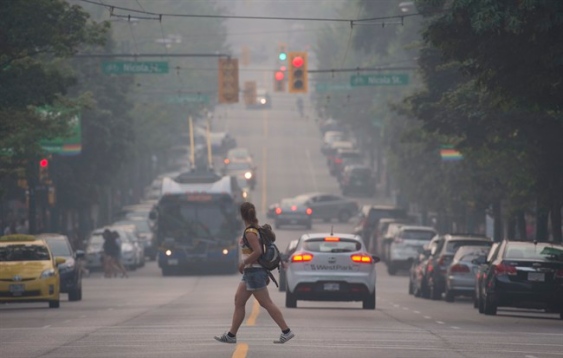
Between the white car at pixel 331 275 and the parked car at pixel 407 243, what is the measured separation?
22.2 metres

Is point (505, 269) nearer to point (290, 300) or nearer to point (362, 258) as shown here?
point (362, 258)

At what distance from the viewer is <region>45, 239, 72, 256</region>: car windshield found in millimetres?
40000

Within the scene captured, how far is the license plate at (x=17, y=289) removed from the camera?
32781mm

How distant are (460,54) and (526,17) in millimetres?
2816

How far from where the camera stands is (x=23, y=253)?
112ft

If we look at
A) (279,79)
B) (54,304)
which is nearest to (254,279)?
(54,304)

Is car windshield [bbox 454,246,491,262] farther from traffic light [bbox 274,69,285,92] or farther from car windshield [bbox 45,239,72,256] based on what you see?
traffic light [bbox 274,69,285,92]

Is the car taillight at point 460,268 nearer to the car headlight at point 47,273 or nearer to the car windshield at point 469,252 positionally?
the car windshield at point 469,252

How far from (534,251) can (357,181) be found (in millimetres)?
67997

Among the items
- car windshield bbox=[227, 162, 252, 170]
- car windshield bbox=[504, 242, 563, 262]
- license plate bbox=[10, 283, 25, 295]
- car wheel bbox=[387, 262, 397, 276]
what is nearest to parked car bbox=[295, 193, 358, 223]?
car windshield bbox=[227, 162, 252, 170]

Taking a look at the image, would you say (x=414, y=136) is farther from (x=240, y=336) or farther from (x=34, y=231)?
(x=240, y=336)

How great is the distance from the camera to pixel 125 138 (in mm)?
66562

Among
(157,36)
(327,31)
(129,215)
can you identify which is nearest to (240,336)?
(129,215)

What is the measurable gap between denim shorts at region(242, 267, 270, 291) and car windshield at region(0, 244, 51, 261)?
51.6ft
